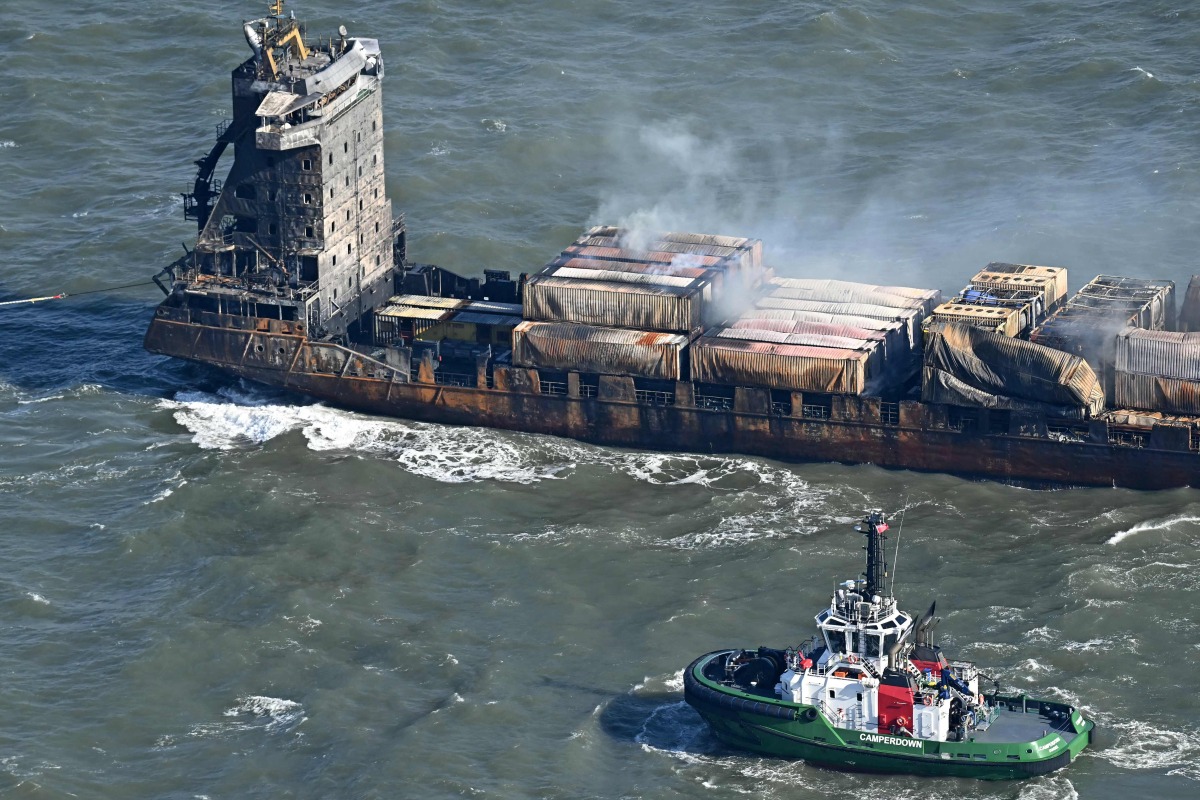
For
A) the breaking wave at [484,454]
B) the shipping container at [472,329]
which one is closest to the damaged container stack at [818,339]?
the breaking wave at [484,454]

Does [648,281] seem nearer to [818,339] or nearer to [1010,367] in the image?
[818,339]

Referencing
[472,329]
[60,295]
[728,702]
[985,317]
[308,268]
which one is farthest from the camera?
[60,295]

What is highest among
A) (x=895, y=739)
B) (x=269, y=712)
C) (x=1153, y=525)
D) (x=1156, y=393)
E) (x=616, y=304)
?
(x=616, y=304)

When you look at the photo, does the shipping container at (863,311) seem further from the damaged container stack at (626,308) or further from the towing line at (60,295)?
the towing line at (60,295)

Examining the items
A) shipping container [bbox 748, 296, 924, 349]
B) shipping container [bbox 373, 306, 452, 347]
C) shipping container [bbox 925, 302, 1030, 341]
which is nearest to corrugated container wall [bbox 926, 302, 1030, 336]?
shipping container [bbox 925, 302, 1030, 341]

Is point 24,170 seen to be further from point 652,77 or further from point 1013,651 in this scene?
point 1013,651

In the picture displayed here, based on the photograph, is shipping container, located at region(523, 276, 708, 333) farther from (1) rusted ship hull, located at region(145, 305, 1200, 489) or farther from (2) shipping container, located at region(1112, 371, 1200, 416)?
(2) shipping container, located at region(1112, 371, 1200, 416)

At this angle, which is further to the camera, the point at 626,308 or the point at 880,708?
the point at 626,308

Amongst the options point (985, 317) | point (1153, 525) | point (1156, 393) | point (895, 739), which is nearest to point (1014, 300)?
point (985, 317)
